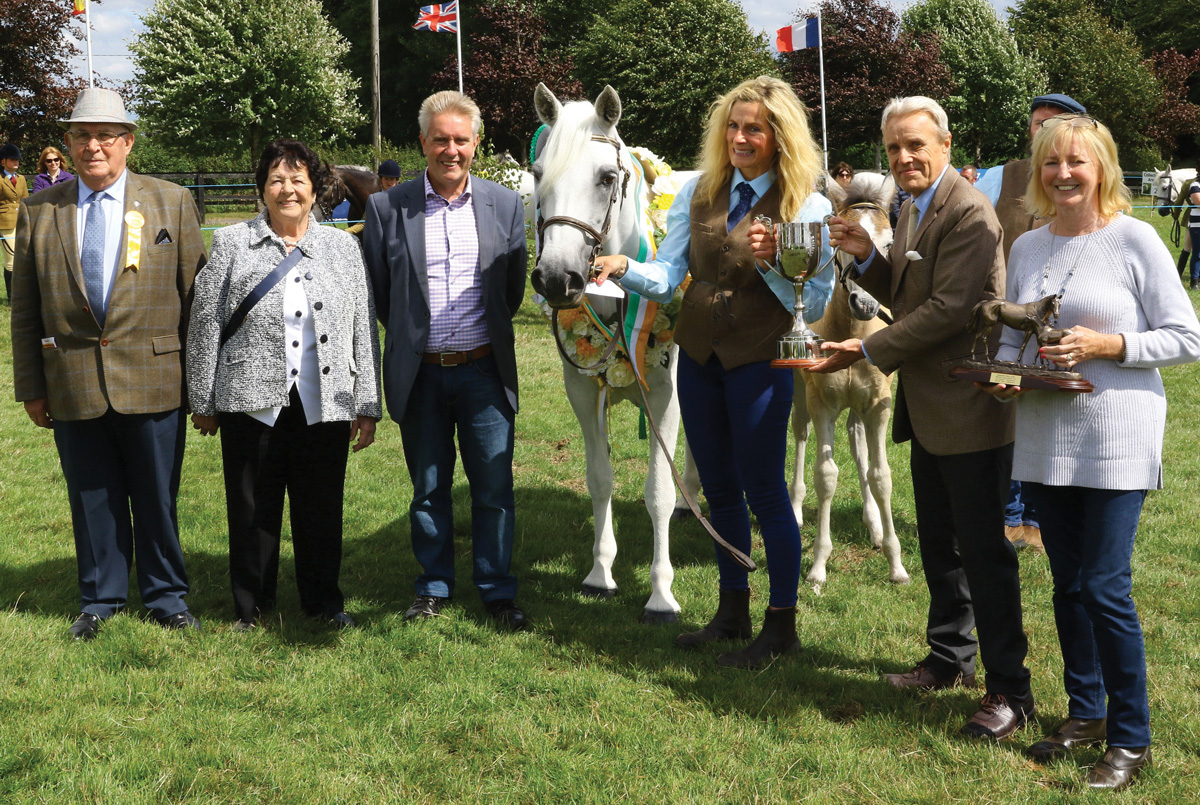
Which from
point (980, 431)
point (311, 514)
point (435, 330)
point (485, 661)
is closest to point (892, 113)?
point (980, 431)

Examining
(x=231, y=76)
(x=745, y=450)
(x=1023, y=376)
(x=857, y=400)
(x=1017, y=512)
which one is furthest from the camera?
(x=231, y=76)

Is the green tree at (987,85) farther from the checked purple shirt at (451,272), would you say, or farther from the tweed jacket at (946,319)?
the tweed jacket at (946,319)

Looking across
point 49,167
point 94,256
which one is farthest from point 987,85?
point 94,256

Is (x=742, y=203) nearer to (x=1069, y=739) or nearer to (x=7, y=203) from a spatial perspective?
(x=1069, y=739)

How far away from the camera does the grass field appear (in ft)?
10.5

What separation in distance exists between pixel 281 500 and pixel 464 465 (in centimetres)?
89

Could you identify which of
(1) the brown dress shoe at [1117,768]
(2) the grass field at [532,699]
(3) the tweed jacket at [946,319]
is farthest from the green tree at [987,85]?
(1) the brown dress shoe at [1117,768]

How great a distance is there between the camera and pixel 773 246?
11.4 feet

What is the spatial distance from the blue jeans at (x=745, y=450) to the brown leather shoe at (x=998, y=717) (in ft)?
2.82

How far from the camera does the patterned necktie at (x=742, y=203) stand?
3779 mm

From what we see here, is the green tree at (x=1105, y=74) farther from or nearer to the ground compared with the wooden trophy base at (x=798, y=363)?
farther from the ground

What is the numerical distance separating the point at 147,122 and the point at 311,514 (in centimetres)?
3095

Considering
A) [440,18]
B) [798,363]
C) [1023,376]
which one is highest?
[440,18]

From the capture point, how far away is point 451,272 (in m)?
4.36
